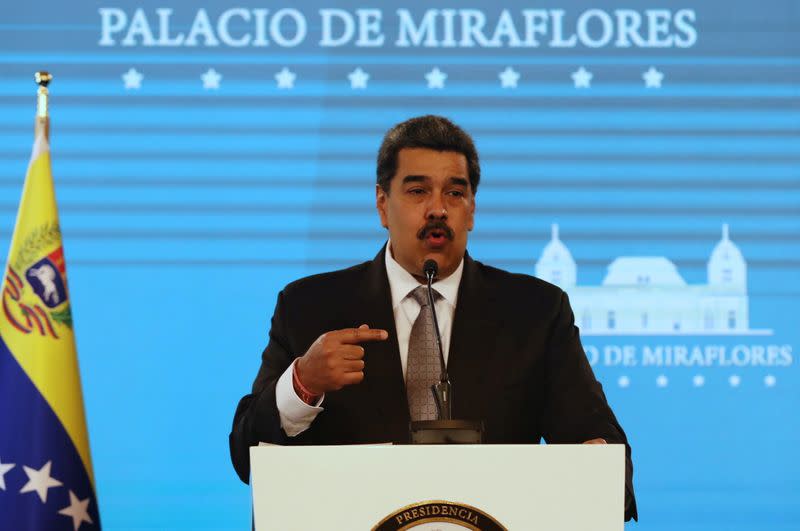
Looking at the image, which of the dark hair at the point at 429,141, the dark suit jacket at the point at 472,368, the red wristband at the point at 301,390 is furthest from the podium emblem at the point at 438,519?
the dark hair at the point at 429,141

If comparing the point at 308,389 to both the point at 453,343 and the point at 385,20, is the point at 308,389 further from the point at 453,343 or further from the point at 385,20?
the point at 385,20

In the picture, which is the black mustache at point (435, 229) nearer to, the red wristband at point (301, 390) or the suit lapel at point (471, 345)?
the suit lapel at point (471, 345)

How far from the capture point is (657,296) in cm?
398

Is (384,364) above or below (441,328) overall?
below

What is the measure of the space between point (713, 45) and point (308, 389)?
245cm

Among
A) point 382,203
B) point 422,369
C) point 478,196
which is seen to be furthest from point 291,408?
point 478,196

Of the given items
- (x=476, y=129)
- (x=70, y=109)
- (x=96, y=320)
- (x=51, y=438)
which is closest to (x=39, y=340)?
(x=51, y=438)

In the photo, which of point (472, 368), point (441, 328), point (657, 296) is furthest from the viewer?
point (657, 296)

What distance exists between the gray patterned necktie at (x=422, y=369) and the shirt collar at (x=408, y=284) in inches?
3.5

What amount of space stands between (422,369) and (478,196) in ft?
4.78

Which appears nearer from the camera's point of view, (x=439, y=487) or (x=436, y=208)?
(x=439, y=487)

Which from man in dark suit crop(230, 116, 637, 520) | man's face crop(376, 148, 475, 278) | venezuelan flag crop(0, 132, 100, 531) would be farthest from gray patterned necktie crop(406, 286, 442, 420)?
venezuelan flag crop(0, 132, 100, 531)

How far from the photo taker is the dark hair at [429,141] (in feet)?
9.10

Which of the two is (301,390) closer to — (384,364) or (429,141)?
(384,364)
